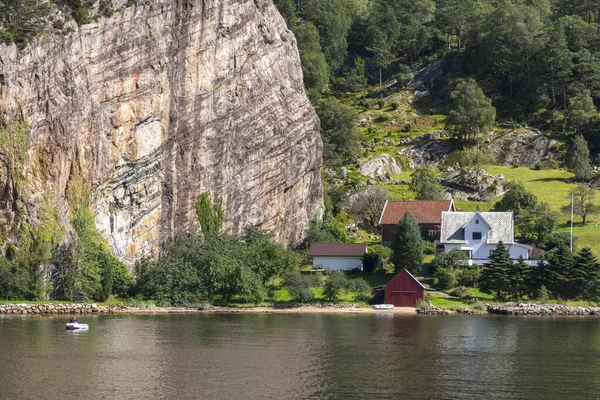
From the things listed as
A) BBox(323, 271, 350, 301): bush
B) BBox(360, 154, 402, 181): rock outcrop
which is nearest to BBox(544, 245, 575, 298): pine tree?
BBox(323, 271, 350, 301): bush

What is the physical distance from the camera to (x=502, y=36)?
16038 cm

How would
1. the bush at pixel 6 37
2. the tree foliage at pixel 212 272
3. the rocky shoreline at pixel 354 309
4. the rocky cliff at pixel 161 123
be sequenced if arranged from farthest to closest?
the tree foliage at pixel 212 272, the rocky cliff at pixel 161 123, the bush at pixel 6 37, the rocky shoreline at pixel 354 309

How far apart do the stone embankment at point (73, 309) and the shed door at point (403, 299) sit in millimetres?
19232

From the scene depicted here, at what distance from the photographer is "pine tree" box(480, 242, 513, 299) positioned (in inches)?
3607

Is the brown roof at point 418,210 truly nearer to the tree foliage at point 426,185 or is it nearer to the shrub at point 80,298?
the tree foliage at point 426,185

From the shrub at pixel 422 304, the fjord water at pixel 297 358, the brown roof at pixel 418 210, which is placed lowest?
the fjord water at pixel 297 358

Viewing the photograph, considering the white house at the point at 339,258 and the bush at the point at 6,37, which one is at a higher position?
the bush at the point at 6,37

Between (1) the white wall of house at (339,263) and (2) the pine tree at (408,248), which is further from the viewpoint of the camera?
(1) the white wall of house at (339,263)

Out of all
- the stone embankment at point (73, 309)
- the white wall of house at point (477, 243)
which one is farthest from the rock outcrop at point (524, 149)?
the stone embankment at point (73, 309)

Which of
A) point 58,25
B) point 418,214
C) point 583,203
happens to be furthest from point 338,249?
point 58,25

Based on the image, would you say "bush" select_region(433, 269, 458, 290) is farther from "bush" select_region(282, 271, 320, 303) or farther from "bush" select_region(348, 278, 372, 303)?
"bush" select_region(282, 271, 320, 303)

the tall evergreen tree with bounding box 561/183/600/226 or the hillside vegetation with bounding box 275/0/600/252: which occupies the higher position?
the hillside vegetation with bounding box 275/0/600/252

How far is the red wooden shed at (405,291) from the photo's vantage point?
90.4 m

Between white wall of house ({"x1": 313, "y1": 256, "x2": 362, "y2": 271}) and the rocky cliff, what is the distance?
33.0 feet
